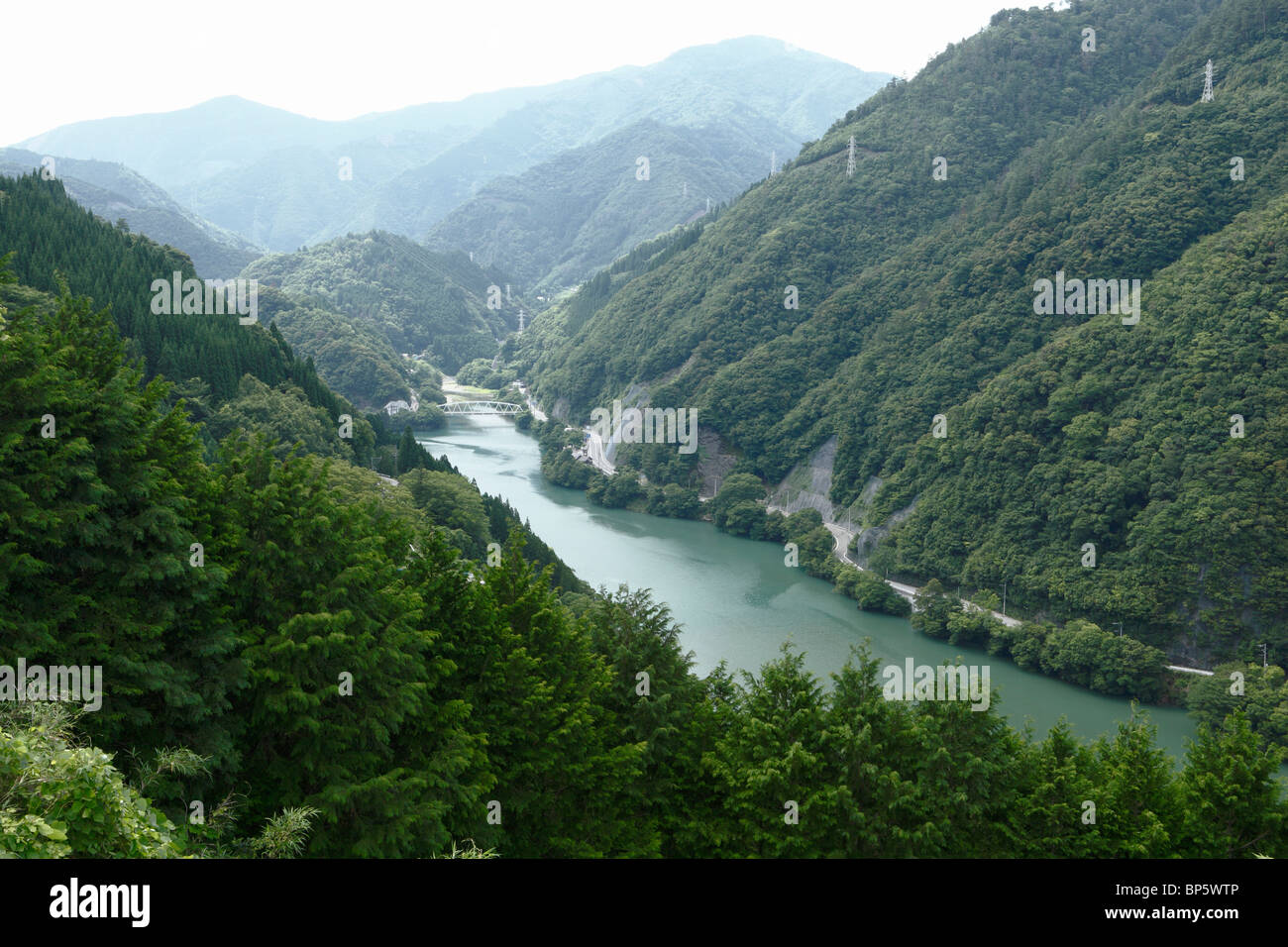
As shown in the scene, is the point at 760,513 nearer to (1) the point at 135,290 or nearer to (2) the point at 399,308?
(1) the point at 135,290

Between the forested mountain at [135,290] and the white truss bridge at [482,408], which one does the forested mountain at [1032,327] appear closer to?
the white truss bridge at [482,408]

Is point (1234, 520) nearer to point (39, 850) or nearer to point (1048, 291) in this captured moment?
point (1048, 291)

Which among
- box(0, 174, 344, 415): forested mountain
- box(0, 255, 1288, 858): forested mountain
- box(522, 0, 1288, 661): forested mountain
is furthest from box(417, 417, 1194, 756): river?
box(0, 174, 344, 415): forested mountain

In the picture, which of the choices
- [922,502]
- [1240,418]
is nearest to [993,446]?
[922,502]

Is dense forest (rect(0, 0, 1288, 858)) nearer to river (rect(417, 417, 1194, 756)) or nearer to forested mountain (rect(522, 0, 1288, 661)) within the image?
forested mountain (rect(522, 0, 1288, 661))

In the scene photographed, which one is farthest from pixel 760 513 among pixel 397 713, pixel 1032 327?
pixel 397 713
